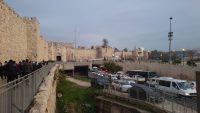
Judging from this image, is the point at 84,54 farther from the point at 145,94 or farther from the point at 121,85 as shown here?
the point at 145,94

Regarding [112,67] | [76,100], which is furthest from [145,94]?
[112,67]

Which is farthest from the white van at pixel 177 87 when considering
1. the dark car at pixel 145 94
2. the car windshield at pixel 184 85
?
the dark car at pixel 145 94

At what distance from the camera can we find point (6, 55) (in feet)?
56.8

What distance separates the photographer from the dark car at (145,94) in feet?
72.6

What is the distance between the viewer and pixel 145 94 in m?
23.8

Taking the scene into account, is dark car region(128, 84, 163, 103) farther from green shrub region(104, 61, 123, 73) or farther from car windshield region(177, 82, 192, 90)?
green shrub region(104, 61, 123, 73)

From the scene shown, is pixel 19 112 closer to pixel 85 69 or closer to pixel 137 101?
pixel 137 101

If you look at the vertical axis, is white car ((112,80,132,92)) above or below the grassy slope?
above

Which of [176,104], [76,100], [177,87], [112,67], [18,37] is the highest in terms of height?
[18,37]

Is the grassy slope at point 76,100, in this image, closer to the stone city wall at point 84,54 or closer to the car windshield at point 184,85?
the car windshield at point 184,85

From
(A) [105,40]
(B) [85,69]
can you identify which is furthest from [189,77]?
(A) [105,40]

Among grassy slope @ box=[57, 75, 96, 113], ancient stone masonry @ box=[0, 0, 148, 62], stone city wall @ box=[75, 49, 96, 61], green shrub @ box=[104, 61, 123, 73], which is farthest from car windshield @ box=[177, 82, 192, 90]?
stone city wall @ box=[75, 49, 96, 61]

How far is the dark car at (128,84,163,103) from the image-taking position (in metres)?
22.1

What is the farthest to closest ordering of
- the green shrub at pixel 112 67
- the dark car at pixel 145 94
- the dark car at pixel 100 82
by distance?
the green shrub at pixel 112 67, the dark car at pixel 100 82, the dark car at pixel 145 94
